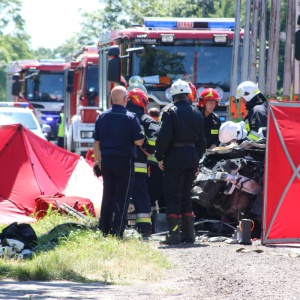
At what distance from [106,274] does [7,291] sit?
1.22 m

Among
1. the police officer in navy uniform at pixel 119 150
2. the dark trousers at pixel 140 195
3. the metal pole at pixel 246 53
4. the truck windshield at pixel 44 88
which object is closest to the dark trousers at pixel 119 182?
the police officer in navy uniform at pixel 119 150

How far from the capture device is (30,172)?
52.4 ft

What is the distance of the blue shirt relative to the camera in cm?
1206

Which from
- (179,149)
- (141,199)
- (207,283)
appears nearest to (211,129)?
(141,199)

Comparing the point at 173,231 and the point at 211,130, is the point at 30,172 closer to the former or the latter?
the point at 211,130

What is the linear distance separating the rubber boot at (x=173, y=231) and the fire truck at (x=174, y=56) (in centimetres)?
625

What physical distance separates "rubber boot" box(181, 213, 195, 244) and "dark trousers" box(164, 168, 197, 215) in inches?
4.2

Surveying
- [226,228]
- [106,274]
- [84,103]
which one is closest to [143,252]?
[106,274]

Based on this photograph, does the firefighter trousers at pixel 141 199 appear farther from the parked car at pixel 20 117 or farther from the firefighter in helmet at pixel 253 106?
the parked car at pixel 20 117

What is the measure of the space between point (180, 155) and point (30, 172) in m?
4.44

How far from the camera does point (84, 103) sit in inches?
1036

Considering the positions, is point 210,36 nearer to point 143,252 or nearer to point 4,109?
point 4,109

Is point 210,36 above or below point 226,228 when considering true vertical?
above

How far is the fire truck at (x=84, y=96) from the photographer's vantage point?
26172 mm
